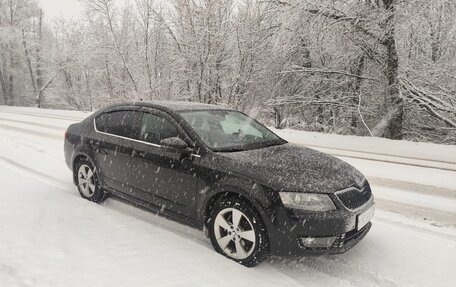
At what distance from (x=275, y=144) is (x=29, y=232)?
3017 mm

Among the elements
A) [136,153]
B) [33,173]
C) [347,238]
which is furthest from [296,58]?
[347,238]

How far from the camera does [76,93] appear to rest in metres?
41.3

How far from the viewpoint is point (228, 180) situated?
164 inches

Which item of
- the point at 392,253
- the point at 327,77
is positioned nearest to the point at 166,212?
the point at 392,253

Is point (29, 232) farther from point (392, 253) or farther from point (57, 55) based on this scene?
point (57, 55)

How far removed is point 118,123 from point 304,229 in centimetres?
312

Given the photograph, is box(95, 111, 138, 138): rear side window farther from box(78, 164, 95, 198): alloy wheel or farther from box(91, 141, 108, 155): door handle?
box(78, 164, 95, 198): alloy wheel

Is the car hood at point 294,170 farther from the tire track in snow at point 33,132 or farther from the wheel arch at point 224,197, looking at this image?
the tire track in snow at point 33,132

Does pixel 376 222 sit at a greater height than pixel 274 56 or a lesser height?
lesser

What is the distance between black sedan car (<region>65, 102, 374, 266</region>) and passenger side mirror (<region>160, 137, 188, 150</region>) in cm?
1

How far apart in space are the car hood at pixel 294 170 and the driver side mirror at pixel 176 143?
45cm

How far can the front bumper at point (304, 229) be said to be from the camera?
3.81 metres

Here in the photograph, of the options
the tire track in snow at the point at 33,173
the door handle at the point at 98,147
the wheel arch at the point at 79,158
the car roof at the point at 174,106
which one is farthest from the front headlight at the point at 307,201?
the tire track in snow at the point at 33,173

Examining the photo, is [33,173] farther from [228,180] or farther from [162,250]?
[228,180]
